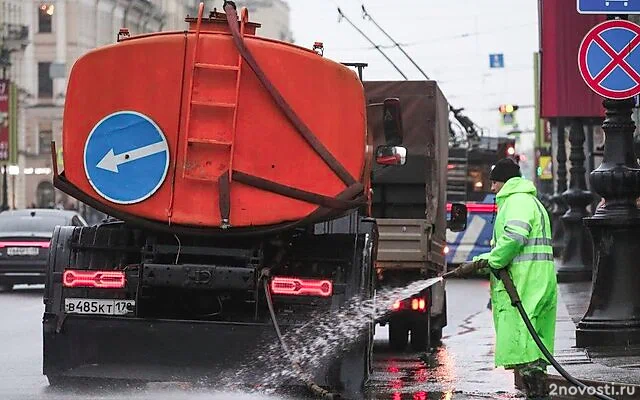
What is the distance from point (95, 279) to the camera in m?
10.9

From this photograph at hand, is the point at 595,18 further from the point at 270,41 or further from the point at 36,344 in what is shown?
the point at 270,41

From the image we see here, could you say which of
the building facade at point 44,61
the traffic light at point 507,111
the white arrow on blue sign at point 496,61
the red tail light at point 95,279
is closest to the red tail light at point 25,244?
the red tail light at point 95,279

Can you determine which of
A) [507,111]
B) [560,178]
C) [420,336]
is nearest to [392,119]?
[420,336]

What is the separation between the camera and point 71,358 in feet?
36.0

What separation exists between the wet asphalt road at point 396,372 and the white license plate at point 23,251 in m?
4.84

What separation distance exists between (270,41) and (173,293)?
6.36ft

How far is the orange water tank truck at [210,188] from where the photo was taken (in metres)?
10.5

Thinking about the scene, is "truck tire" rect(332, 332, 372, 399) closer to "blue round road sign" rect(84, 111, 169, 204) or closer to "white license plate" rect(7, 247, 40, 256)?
"blue round road sign" rect(84, 111, 169, 204)

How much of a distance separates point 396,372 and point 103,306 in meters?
3.64

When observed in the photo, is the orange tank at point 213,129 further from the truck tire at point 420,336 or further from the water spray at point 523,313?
the truck tire at point 420,336

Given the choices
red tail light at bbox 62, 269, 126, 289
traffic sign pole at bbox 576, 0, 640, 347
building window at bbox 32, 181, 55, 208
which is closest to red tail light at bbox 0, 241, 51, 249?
traffic sign pole at bbox 576, 0, 640, 347

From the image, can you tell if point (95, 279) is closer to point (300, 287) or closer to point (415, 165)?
point (300, 287)

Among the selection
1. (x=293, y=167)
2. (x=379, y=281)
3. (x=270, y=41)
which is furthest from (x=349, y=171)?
(x=379, y=281)

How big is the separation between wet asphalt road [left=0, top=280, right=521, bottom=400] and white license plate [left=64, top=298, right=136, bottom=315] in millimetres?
596
